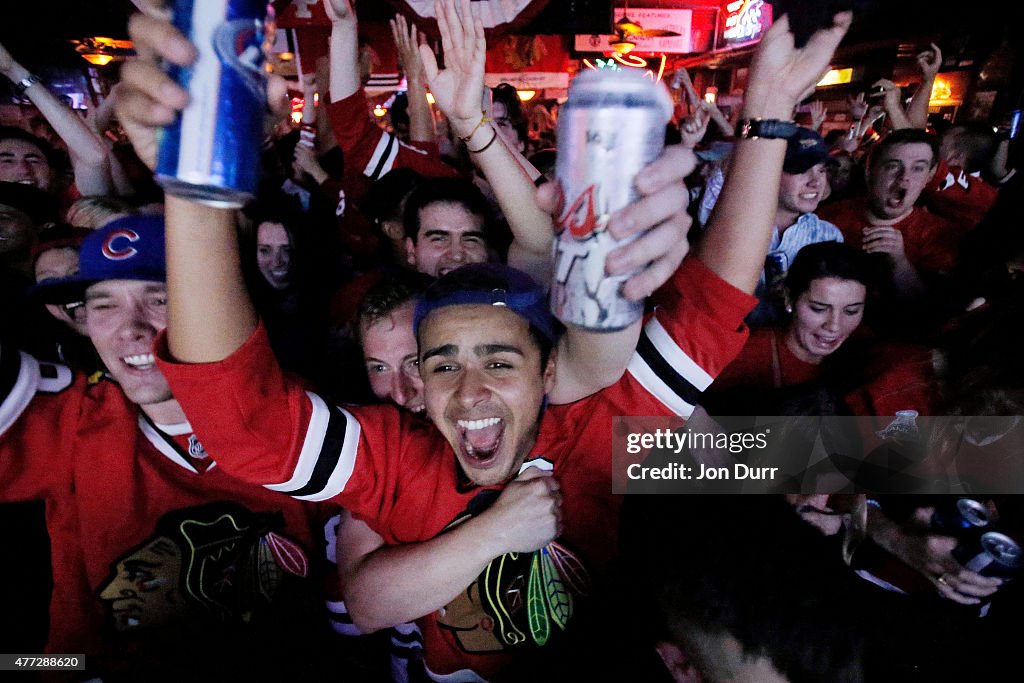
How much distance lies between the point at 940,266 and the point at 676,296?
2.52 m

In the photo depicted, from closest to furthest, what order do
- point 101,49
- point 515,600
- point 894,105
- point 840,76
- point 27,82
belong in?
1. point 515,600
2. point 27,82
3. point 894,105
4. point 101,49
5. point 840,76

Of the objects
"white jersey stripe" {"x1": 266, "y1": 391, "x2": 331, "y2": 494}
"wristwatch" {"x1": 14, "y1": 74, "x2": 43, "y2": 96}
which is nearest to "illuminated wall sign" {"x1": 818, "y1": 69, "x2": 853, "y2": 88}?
"wristwatch" {"x1": 14, "y1": 74, "x2": 43, "y2": 96}

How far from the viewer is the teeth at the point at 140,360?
4.71 ft

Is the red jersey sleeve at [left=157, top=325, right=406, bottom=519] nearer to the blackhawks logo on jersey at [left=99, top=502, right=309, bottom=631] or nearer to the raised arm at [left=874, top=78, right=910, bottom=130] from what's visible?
the blackhawks logo on jersey at [left=99, top=502, right=309, bottom=631]

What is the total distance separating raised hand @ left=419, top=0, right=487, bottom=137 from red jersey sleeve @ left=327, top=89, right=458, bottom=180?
4.97 ft

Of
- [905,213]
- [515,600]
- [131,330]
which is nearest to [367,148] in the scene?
[131,330]

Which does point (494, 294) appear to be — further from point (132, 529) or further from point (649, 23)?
point (649, 23)

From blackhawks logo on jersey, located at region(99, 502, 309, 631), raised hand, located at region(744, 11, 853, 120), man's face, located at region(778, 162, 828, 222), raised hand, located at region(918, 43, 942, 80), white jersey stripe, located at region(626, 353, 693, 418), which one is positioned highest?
raised hand, located at region(918, 43, 942, 80)

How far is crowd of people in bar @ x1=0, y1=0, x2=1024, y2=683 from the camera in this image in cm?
96

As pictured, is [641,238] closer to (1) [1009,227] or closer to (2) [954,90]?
(1) [1009,227]

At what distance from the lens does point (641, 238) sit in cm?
84

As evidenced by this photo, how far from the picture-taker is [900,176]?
116 inches

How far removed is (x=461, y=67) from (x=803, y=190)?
1891 millimetres

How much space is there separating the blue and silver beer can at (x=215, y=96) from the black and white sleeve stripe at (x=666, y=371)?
0.83 m
